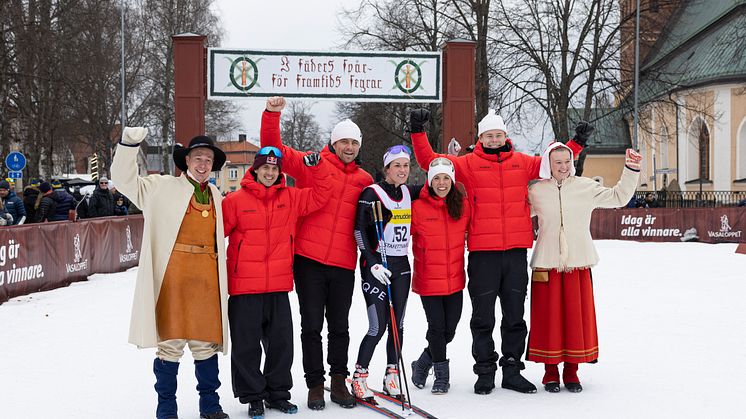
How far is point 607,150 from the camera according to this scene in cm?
5159

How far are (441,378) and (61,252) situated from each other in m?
9.05

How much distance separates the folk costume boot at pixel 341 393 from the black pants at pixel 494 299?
1002 millimetres

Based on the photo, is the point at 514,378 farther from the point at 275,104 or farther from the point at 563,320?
the point at 275,104

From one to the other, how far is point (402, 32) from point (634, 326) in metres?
23.7

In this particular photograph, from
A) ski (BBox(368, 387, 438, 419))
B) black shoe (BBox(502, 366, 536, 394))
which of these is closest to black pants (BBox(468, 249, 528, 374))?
black shoe (BBox(502, 366, 536, 394))

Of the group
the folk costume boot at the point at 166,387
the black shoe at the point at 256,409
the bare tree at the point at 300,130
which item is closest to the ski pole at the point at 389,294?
the black shoe at the point at 256,409

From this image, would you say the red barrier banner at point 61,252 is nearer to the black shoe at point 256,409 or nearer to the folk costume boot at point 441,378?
the black shoe at point 256,409

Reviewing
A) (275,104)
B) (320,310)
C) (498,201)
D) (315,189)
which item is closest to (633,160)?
(498,201)

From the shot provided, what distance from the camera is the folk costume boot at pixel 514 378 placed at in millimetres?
5531

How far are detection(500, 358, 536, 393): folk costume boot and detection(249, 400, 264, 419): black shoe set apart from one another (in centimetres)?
186

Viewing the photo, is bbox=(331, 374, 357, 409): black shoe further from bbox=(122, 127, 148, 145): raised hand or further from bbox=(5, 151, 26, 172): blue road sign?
bbox=(5, 151, 26, 172): blue road sign

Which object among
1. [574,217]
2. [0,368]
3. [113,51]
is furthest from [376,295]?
[113,51]

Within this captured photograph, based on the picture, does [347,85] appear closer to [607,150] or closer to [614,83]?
[614,83]

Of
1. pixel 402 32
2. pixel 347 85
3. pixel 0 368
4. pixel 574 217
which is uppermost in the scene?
pixel 402 32
